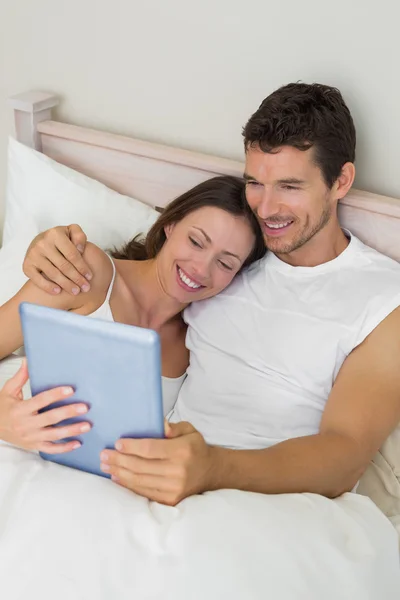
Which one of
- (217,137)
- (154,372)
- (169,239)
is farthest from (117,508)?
(217,137)

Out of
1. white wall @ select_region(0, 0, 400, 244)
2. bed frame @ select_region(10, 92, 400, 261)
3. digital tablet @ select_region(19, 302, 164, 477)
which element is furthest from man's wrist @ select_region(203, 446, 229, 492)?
white wall @ select_region(0, 0, 400, 244)

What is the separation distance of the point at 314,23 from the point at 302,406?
85 cm

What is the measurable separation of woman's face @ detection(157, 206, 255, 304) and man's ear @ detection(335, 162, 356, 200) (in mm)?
213

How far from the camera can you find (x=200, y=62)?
185cm

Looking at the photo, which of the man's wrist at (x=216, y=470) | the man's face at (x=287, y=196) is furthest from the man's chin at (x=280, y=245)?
the man's wrist at (x=216, y=470)

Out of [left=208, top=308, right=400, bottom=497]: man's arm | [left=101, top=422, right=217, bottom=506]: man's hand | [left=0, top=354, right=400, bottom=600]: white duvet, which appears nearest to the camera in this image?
[left=0, top=354, right=400, bottom=600]: white duvet

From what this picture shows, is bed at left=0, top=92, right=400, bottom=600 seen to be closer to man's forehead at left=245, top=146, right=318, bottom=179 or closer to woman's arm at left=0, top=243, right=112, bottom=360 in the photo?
woman's arm at left=0, top=243, right=112, bottom=360

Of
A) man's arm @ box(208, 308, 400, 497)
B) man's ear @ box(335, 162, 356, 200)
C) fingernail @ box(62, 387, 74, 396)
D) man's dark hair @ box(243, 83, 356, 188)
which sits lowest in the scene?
man's arm @ box(208, 308, 400, 497)

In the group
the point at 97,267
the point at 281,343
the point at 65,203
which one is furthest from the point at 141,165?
the point at 281,343

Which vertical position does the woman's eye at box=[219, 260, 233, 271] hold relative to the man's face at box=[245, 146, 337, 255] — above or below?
below

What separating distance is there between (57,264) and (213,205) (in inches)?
15.6

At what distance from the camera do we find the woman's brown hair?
164cm

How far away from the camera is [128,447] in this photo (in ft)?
3.70

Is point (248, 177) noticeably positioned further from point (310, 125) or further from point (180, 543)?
A: point (180, 543)
